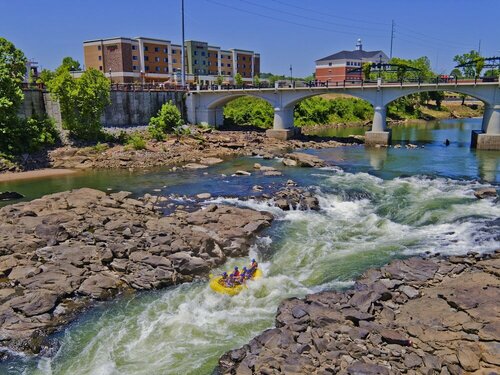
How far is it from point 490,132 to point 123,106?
4607cm

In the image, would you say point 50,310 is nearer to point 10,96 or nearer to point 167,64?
point 10,96

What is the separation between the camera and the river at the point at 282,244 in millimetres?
15234

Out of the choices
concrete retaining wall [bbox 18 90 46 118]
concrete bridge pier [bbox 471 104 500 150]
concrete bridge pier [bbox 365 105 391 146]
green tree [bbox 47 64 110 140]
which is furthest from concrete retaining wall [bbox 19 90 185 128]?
concrete bridge pier [bbox 471 104 500 150]

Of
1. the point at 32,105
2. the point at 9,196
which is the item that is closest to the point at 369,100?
the point at 32,105

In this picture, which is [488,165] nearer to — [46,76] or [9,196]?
[9,196]

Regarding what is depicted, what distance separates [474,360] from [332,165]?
108 ft

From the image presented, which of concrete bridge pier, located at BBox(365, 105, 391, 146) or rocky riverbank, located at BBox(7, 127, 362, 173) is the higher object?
concrete bridge pier, located at BBox(365, 105, 391, 146)

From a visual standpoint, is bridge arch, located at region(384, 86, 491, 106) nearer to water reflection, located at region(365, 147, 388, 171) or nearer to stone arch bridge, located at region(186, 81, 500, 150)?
stone arch bridge, located at region(186, 81, 500, 150)

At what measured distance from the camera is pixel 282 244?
2423 centimetres

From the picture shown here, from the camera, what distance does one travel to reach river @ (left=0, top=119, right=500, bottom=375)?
50.0 ft

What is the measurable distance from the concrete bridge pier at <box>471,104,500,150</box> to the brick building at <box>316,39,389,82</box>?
2378 inches

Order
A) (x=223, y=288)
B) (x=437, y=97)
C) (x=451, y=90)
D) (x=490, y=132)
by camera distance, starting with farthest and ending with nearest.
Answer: (x=437, y=97) → (x=451, y=90) → (x=490, y=132) → (x=223, y=288)

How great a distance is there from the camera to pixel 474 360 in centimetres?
1274

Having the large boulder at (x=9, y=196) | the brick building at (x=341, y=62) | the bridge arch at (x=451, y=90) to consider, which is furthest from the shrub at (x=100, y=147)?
the brick building at (x=341, y=62)
